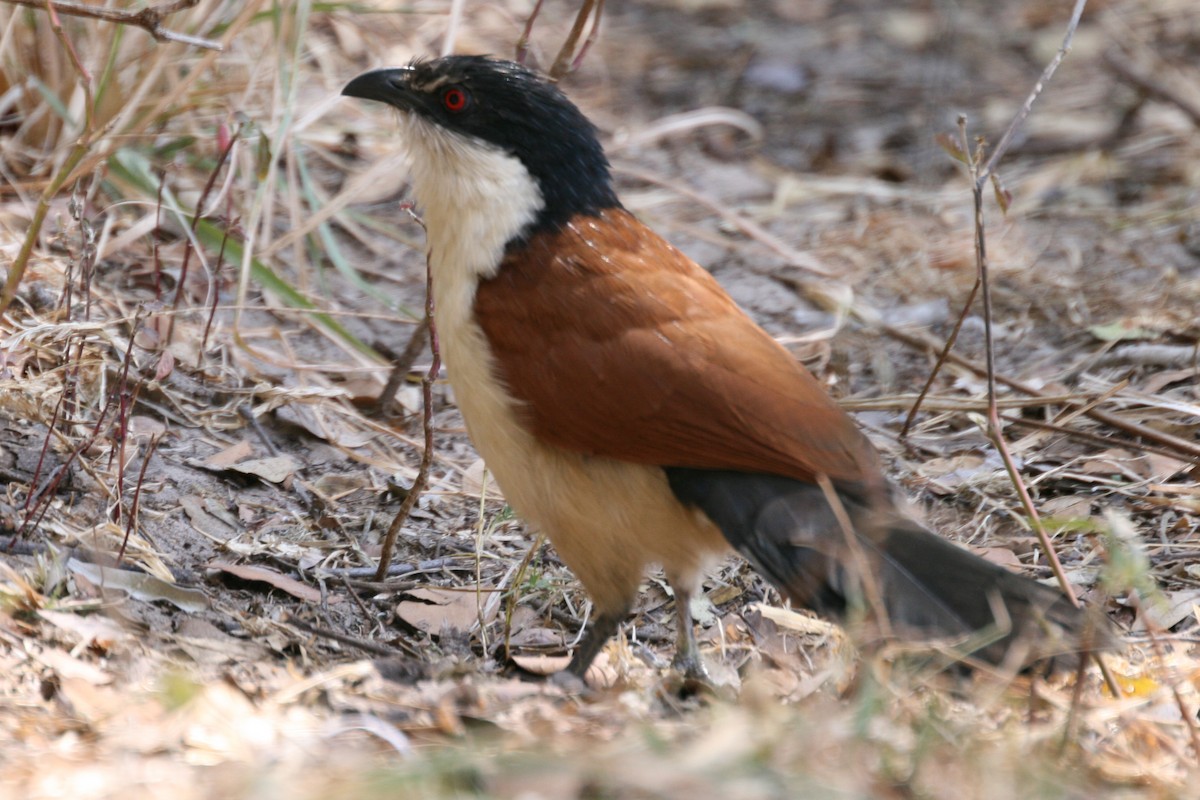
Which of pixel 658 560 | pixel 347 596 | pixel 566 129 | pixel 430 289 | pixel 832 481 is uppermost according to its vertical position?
pixel 566 129

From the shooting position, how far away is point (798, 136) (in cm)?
720

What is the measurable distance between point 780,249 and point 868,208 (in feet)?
2.61

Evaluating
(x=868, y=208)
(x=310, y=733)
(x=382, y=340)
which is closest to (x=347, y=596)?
(x=310, y=733)

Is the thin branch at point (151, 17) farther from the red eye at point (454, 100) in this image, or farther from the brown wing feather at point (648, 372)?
the brown wing feather at point (648, 372)

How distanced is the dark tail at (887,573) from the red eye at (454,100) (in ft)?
3.76

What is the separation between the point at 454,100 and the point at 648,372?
977 mm

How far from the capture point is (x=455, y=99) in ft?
11.2

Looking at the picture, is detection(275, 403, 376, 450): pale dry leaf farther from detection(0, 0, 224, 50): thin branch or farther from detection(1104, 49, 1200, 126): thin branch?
detection(1104, 49, 1200, 126): thin branch

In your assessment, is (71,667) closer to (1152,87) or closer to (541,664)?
(541,664)

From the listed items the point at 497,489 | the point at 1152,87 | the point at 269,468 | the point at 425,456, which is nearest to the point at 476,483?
the point at 497,489

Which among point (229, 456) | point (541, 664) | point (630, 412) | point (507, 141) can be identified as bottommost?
point (541, 664)

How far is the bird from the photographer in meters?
2.69

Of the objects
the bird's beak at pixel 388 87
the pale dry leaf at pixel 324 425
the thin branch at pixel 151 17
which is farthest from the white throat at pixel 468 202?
the pale dry leaf at pixel 324 425

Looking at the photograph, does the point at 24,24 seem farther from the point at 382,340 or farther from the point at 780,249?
the point at 780,249
